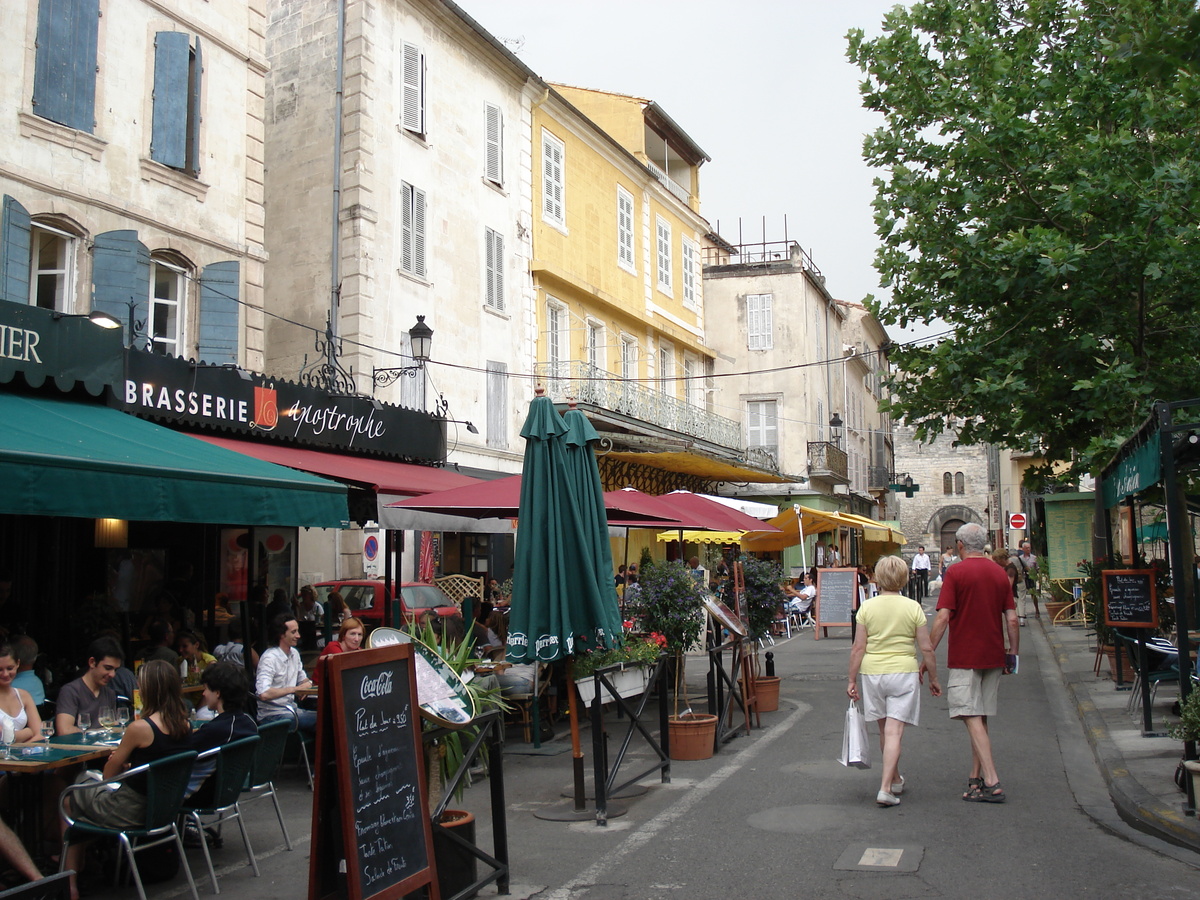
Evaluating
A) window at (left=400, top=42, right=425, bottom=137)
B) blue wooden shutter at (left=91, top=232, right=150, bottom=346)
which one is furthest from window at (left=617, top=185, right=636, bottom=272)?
blue wooden shutter at (left=91, top=232, right=150, bottom=346)

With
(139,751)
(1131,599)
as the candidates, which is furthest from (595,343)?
(139,751)

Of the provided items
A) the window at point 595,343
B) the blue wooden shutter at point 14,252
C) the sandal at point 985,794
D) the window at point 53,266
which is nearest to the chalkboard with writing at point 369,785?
the sandal at point 985,794

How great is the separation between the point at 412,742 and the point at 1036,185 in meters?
11.3

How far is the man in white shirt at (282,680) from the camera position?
25.5 ft

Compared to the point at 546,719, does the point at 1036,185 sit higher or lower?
higher

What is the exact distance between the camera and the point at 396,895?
4.54m

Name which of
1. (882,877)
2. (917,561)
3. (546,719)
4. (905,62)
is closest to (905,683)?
(882,877)

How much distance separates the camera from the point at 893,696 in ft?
22.8

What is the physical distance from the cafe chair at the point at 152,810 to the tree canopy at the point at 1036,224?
10.2 meters

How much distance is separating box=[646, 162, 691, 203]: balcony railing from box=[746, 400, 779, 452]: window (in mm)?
8038

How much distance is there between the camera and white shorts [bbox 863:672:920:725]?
6.92m

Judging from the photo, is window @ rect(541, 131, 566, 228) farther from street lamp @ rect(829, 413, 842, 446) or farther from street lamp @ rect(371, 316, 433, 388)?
street lamp @ rect(829, 413, 842, 446)

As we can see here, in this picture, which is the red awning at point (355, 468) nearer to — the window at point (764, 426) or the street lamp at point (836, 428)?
the window at point (764, 426)

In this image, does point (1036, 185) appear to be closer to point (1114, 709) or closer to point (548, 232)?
point (1114, 709)
